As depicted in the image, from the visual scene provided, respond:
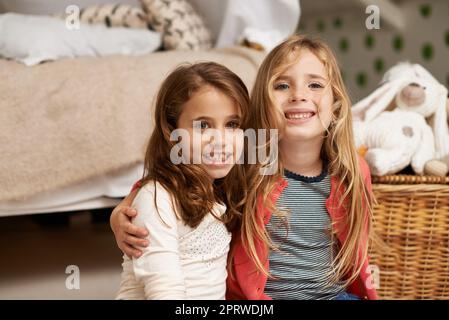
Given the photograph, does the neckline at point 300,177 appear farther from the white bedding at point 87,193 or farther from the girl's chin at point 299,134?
the white bedding at point 87,193

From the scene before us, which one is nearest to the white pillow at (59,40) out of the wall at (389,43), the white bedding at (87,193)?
the white bedding at (87,193)

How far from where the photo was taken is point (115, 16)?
1583 mm

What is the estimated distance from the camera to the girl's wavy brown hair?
705 mm

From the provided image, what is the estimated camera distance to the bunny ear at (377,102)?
108cm

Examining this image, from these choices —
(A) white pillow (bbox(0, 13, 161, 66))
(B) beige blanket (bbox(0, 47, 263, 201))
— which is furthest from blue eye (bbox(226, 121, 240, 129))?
(A) white pillow (bbox(0, 13, 161, 66))

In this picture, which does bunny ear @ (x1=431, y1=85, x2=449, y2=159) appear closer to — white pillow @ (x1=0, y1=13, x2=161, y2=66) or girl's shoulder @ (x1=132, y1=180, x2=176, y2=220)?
girl's shoulder @ (x1=132, y1=180, x2=176, y2=220)

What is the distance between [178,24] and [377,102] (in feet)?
1.96

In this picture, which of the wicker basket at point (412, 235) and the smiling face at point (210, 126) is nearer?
the smiling face at point (210, 126)

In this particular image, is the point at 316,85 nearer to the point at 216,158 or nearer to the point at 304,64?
the point at 304,64

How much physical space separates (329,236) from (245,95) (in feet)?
0.82

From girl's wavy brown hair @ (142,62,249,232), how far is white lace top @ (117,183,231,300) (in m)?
0.01

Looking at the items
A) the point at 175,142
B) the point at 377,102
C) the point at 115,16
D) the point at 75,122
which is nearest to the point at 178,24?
the point at 115,16

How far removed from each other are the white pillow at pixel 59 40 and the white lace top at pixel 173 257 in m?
0.66
